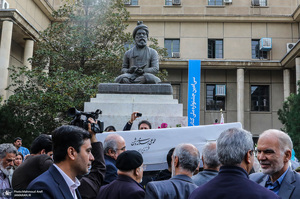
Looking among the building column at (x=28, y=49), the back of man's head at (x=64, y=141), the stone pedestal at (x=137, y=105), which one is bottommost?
the back of man's head at (x=64, y=141)

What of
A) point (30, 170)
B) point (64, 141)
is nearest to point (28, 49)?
point (30, 170)

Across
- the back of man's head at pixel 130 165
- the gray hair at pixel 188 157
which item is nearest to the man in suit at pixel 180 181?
the gray hair at pixel 188 157

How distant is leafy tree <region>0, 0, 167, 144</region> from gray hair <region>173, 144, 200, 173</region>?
1247 cm

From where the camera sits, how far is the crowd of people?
9.02 feet

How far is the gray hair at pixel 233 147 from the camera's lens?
2.83 m

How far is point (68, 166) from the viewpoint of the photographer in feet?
9.82

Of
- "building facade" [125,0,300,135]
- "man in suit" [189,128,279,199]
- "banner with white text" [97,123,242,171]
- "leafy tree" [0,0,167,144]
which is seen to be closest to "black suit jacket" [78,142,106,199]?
"man in suit" [189,128,279,199]

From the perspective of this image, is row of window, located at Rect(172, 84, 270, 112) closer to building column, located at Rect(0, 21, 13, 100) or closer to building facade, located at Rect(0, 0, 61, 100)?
building facade, located at Rect(0, 0, 61, 100)

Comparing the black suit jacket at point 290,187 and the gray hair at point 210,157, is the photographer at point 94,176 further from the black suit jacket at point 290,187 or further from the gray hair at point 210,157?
the black suit jacket at point 290,187

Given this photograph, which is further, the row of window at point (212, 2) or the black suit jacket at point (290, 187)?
the row of window at point (212, 2)

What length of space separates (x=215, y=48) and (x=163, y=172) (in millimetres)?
27616

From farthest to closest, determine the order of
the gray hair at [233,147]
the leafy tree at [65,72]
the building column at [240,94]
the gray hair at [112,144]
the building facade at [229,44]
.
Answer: the building facade at [229,44], the building column at [240,94], the leafy tree at [65,72], the gray hair at [112,144], the gray hair at [233,147]

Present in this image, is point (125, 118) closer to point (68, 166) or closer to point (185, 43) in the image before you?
point (68, 166)

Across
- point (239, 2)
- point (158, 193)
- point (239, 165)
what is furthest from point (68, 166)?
point (239, 2)
